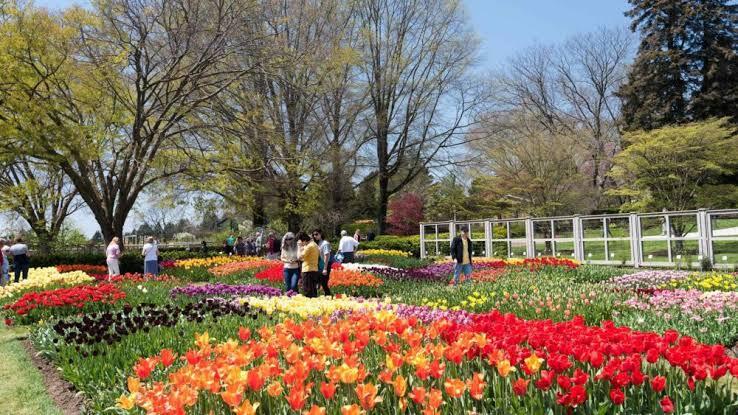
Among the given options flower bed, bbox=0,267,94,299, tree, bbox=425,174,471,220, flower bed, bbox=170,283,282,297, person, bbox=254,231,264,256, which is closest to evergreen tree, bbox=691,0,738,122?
tree, bbox=425,174,471,220

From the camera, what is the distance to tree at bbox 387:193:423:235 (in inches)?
1358

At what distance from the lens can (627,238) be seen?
17.2 metres

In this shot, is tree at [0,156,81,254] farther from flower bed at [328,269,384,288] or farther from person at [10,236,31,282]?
flower bed at [328,269,384,288]

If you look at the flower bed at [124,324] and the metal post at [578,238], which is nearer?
the flower bed at [124,324]

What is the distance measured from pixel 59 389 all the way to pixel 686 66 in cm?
3416

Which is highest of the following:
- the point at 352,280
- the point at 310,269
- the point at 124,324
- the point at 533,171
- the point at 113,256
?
the point at 533,171

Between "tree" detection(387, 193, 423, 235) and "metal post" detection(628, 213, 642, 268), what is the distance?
17.8m

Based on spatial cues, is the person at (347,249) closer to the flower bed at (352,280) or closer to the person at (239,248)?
the flower bed at (352,280)

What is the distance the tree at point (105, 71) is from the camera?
15953 millimetres

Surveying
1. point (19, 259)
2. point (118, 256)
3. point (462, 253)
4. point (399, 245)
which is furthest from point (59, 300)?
point (399, 245)

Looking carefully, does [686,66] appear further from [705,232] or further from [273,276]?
[273,276]

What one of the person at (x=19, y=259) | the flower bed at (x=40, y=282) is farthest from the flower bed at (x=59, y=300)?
the person at (x=19, y=259)

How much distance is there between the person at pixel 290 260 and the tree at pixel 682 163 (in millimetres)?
18260

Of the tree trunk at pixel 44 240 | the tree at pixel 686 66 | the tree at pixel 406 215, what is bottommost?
the tree trunk at pixel 44 240
